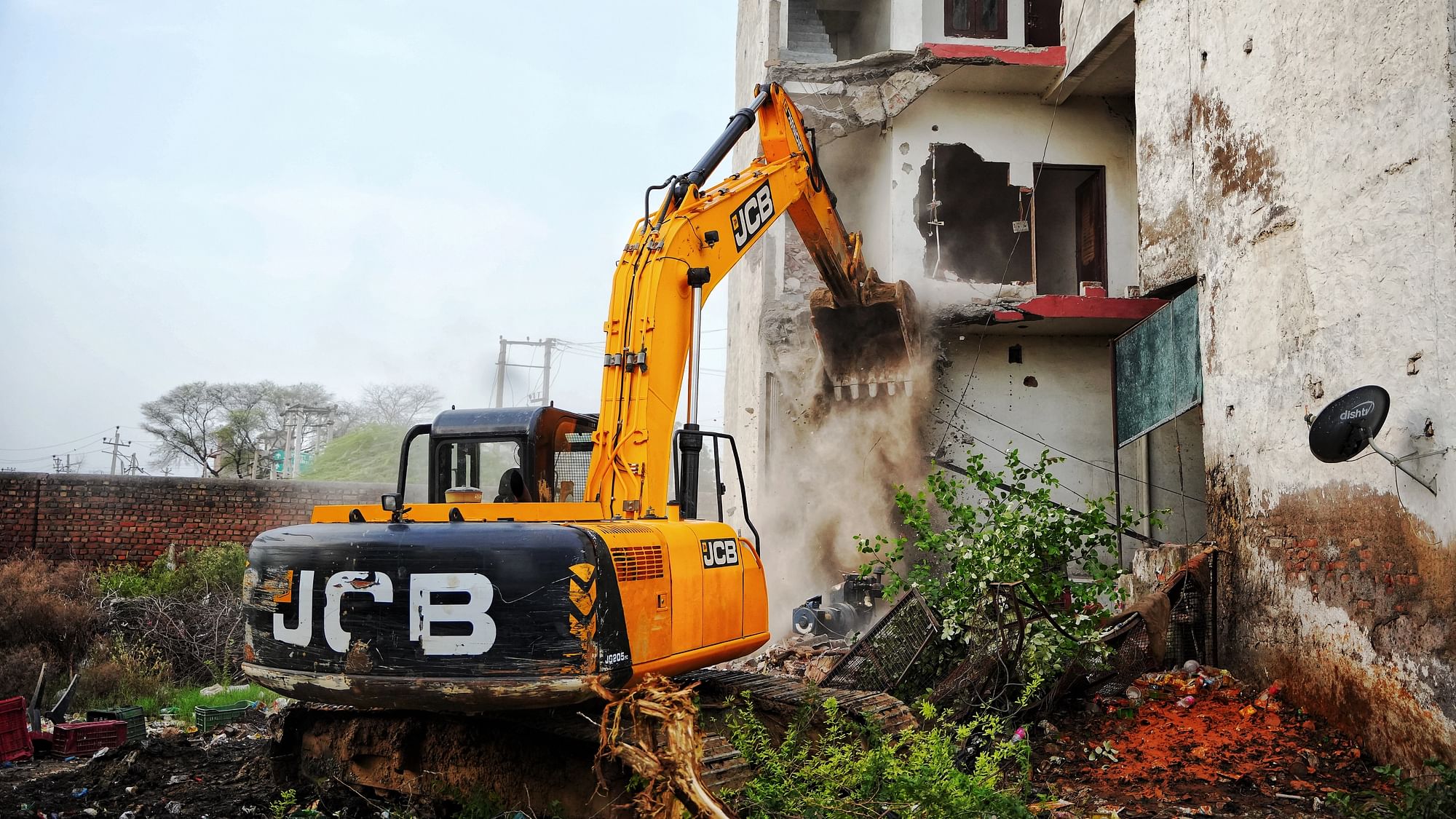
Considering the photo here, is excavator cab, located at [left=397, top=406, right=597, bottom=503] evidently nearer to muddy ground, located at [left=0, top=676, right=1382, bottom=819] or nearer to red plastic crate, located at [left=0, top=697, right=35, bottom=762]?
muddy ground, located at [left=0, top=676, right=1382, bottom=819]

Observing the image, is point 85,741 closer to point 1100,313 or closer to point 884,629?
point 884,629

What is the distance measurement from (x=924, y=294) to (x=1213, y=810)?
364 inches

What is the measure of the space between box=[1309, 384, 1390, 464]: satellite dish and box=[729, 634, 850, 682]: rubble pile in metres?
4.72

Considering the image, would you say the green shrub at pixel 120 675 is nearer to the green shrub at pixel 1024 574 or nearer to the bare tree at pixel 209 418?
the green shrub at pixel 1024 574

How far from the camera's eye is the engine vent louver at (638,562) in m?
5.03

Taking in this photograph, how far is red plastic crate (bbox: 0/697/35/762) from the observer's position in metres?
7.67

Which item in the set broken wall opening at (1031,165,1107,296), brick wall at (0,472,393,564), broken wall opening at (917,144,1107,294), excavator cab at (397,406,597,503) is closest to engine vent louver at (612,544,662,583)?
excavator cab at (397,406,597,503)

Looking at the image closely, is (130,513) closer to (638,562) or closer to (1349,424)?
(638,562)

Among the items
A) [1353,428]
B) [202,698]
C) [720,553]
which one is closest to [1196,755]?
[1353,428]

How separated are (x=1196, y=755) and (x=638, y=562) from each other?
446 cm

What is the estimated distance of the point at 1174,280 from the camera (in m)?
10.3

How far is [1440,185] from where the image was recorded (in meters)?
6.34

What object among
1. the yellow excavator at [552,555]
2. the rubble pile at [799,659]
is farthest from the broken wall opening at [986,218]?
the yellow excavator at [552,555]

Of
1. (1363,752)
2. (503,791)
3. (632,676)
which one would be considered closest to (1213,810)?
(1363,752)
